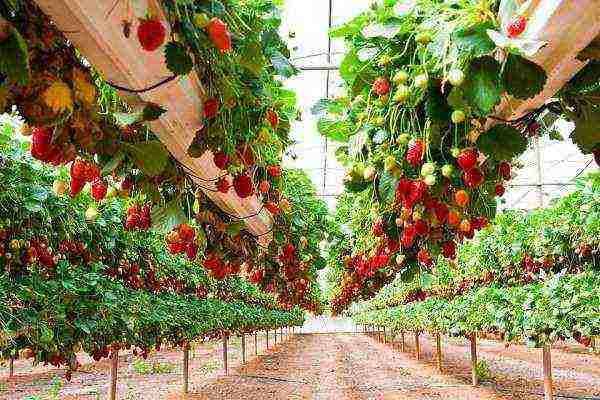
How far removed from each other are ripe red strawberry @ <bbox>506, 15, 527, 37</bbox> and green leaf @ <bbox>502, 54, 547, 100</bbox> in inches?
2.6

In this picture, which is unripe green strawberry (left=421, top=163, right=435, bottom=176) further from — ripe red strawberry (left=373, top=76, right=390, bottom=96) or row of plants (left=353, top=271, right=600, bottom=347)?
row of plants (left=353, top=271, right=600, bottom=347)

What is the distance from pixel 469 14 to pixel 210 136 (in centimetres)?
104

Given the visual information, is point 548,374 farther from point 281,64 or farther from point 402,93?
point 281,64

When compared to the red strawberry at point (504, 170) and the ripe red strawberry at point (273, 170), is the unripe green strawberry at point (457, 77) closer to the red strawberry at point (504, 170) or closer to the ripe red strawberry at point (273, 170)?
the red strawberry at point (504, 170)

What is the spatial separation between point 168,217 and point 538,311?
15.4 feet

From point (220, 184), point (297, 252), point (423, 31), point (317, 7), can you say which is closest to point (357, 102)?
point (423, 31)

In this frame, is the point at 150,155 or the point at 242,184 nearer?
the point at 150,155

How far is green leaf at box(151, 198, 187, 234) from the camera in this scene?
9.22 feet

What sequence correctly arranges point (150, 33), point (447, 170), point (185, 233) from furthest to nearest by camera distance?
point (185, 233)
point (447, 170)
point (150, 33)

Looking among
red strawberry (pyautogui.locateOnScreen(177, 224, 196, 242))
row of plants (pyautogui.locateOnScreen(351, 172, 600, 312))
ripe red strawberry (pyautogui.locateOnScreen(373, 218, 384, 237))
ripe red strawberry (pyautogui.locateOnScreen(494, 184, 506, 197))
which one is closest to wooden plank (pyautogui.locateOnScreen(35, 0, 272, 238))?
red strawberry (pyautogui.locateOnScreen(177, 224, 196, 242))

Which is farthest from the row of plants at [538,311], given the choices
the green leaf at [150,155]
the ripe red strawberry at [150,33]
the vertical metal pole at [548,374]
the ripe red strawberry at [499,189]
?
the ripe red strawberry at [150,33]

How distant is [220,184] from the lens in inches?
112

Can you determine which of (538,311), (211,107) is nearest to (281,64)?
(211,107)

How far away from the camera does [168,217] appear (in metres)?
2.87
